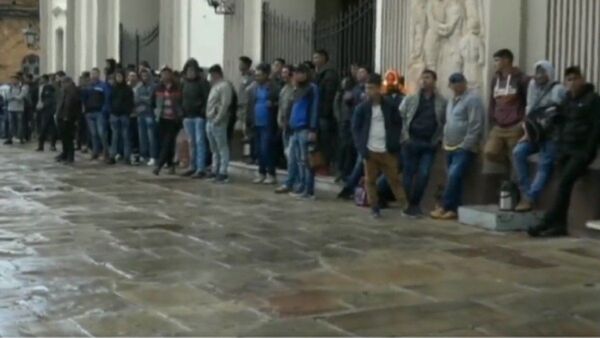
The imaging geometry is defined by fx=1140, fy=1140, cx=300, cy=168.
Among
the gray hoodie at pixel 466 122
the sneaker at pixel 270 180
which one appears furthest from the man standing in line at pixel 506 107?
the sneaker at pixel 270 180

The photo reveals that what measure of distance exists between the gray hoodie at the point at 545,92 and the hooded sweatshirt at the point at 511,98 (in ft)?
0.81

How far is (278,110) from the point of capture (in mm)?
16688

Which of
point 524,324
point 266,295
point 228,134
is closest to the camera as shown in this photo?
point 524,324

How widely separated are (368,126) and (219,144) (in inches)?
193

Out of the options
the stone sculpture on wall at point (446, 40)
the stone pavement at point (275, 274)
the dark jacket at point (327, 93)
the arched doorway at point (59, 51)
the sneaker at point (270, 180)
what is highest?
the arched doorway at point (59, 51)

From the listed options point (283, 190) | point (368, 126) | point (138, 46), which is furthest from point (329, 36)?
point (138, 46)

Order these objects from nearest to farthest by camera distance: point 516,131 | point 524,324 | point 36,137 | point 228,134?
point 524,324 < point 516,131 < point 228,134 < point 36,137

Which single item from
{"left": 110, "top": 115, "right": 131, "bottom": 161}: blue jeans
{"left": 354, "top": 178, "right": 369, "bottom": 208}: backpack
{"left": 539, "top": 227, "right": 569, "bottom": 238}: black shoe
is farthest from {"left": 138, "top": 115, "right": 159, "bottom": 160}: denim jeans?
{"left": 539, "top": 227, "right": 569, "bottom": 238}: black shoe

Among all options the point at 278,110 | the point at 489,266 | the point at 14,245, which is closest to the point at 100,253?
the point at 14,245

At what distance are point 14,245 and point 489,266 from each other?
15.1 feet

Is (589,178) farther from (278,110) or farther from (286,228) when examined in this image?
(278,110)

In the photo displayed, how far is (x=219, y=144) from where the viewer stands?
17.7 meters

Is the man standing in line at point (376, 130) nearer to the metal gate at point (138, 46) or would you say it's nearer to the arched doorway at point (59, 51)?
the metal gate at point (138, 46)

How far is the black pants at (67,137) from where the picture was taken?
2236 centimetres
